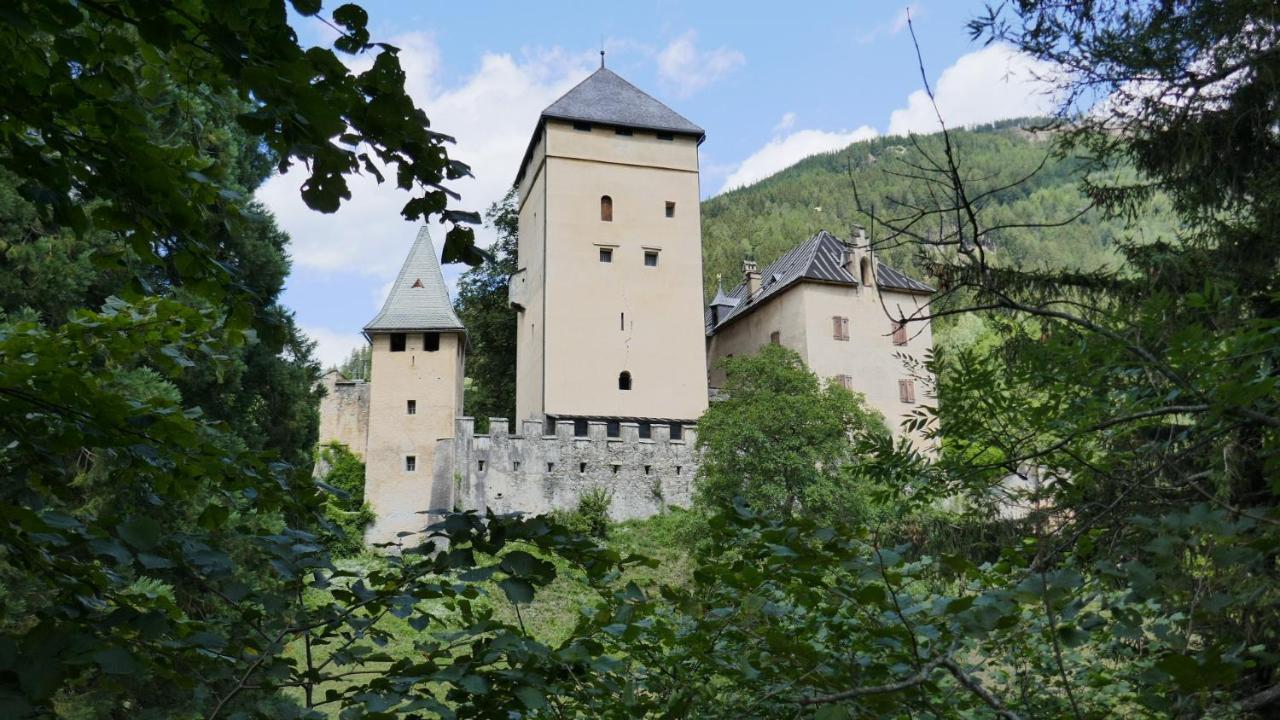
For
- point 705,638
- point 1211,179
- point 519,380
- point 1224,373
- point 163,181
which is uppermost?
point 519,380

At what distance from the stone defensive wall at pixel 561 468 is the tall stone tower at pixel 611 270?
114 centimetres

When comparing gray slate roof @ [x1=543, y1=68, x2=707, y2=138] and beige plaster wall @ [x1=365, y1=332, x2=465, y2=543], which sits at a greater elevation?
gray slate roof @ [x1=543, y1=68, x2=707, y2=138]

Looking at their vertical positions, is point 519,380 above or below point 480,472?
above

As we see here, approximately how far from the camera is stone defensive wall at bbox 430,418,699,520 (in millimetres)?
24859

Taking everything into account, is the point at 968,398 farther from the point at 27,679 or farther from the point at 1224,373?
the point at 27,679

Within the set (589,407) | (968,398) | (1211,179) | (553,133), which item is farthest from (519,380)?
Answer: (968,398)

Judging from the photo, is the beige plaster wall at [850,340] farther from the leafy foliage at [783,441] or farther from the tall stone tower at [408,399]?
the tall stone tower at [408,399]

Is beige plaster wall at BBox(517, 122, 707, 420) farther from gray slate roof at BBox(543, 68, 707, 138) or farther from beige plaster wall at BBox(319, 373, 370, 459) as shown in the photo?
beige plaster wall at BBox(319, 373, 370, 459)

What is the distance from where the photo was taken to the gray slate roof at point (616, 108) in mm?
30078

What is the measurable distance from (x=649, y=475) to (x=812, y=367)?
6.19 meters

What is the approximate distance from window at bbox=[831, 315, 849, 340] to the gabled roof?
23.4 ft

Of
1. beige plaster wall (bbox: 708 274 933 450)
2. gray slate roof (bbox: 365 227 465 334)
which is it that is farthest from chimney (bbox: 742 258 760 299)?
gray slate roof (bbox: 365 227 465 334)

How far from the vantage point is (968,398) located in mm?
3227

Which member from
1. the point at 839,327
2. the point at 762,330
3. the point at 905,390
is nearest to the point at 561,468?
the point at 762,330
